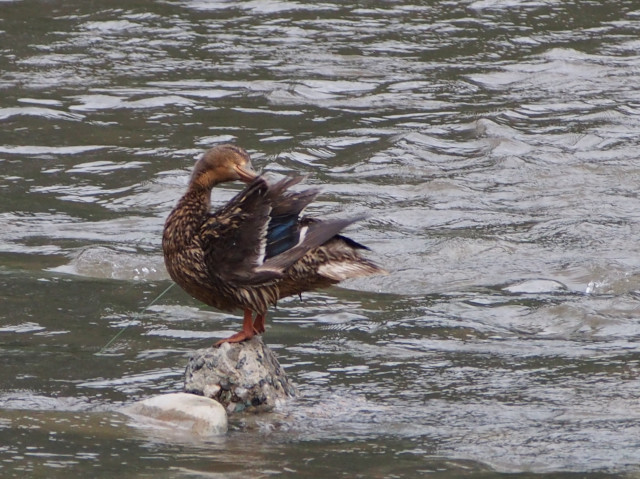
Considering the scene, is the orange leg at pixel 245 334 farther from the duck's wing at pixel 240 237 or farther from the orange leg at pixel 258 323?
the duck's wing at pixel 240 237

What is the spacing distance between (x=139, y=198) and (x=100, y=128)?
68.1 inches

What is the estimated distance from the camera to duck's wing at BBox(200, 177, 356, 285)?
241 inches

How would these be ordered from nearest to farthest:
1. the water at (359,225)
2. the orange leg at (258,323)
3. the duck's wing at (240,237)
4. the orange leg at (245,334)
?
the water at (359,225) < the duck's wing at (240,237) < the orange leg at (245,334) < the orange leg at (258,323)

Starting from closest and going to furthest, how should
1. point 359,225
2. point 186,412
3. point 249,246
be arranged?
point 186,412, point 249,246, point 359,225

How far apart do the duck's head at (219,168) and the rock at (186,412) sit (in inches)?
42.5

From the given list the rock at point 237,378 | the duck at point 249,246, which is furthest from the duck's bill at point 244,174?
the rock at point 237,378

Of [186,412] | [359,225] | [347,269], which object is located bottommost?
[359,225]

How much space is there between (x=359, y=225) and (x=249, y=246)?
3.31 m

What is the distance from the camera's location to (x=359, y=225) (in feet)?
30.8

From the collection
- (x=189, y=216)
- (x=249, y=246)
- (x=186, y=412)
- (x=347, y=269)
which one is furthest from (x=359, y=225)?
(x=186, y=412)

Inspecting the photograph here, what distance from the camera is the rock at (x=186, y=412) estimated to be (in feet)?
18.9

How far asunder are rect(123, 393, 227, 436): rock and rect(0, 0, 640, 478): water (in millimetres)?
97

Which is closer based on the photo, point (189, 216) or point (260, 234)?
point (260, 234)

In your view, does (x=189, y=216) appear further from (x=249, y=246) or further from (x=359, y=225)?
(x=359, y=225)
